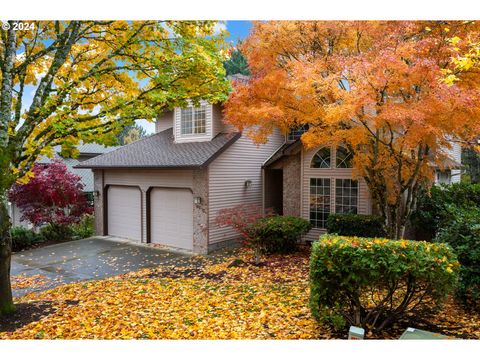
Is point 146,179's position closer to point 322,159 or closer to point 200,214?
point 200,214

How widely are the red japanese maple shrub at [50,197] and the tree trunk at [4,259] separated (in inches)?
282

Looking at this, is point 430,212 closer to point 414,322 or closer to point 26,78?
point 414,322

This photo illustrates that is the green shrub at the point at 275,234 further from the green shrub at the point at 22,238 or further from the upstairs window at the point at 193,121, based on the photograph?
the green shrub at the point at 22,238

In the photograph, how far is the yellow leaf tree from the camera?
546cm

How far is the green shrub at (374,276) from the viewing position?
4105mm

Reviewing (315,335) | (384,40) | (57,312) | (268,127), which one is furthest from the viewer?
(268,127)

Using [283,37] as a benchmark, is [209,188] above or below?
below

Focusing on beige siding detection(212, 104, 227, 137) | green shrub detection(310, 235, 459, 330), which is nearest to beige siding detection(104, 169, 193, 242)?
beige siding detection(212, 104, 227, 137)

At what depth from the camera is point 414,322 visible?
4.58 meters

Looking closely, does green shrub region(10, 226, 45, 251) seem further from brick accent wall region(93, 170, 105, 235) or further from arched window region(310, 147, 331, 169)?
arched window region(310, 147, 331, 169)

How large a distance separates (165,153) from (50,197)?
448cm

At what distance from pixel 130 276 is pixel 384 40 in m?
7.02
